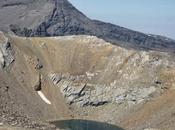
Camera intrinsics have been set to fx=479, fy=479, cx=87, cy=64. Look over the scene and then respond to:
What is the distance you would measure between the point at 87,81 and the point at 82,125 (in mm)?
18148

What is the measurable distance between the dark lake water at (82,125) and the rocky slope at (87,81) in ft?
8.06

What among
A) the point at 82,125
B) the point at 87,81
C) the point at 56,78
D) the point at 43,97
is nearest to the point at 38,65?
the point at 56,78

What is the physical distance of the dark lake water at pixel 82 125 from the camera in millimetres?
107213

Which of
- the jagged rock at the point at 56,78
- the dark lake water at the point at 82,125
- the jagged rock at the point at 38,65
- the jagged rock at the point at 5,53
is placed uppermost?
the jagged rock at the point at 5,53

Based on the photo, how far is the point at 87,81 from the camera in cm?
12638

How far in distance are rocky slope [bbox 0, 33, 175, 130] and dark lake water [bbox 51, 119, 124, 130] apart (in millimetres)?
2457

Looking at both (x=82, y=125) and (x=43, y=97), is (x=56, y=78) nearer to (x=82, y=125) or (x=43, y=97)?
(x=43, y=97)

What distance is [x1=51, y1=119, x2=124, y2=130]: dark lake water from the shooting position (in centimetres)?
10721

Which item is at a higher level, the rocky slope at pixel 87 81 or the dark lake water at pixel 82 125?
the rocky slope at pixel 87 81

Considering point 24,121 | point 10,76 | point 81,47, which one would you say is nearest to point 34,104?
point 10,76

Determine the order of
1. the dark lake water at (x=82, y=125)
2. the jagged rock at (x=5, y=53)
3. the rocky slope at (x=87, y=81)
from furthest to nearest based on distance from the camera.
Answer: the jagged rock at (x=5, y=53)
the rocky slope at (x=87, y=81)
the dark lake water at (x=82, y=125)

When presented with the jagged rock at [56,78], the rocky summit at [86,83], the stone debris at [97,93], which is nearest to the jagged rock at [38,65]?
the rocky summit at [86,83]

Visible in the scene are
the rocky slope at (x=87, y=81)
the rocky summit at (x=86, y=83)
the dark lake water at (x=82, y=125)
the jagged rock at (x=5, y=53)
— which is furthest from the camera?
the jagged rock at (x=5, y=53)

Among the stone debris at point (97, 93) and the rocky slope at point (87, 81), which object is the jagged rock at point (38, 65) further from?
the stone debris at point (97, 93)
